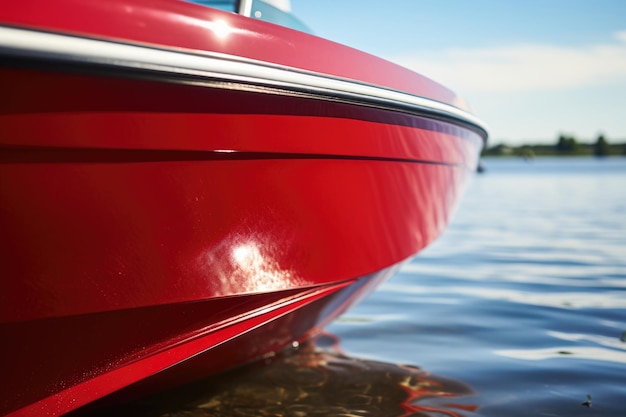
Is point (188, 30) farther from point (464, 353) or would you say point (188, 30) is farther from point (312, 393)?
point (464, 353)

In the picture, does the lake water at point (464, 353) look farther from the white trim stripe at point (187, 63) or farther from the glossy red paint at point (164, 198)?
the white trim stripe at point (187, 63)

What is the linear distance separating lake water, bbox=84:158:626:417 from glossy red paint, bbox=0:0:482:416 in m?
0.55

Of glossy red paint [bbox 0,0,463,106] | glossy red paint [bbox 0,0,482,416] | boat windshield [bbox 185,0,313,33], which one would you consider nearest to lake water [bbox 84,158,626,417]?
glossy red paint [bbox 0,0,482,416]

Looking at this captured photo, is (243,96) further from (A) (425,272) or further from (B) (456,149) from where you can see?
(A) (425,272)

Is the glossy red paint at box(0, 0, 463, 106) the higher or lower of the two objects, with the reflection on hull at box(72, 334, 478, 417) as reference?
higher

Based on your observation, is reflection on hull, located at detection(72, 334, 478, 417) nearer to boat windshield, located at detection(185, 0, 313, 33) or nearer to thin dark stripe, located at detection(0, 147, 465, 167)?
thin dark stripe, located at detection(0, 147, 465, 167)

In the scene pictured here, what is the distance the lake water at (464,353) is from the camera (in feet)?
8.81

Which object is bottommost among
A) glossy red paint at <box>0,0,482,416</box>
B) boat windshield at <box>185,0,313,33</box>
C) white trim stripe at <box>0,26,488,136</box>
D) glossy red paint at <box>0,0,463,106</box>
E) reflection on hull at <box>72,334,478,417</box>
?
reflection on hull at <box>72,334,478,417</box>

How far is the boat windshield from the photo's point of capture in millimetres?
2639

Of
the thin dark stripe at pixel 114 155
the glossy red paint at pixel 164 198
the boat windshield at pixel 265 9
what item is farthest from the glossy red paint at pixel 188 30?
the boat windshield at pixel 265 9

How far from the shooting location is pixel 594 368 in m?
3.06

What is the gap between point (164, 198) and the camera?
1.80 metres

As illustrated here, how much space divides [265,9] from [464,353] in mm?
1797

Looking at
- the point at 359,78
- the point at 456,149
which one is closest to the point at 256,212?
the point at 359,78
